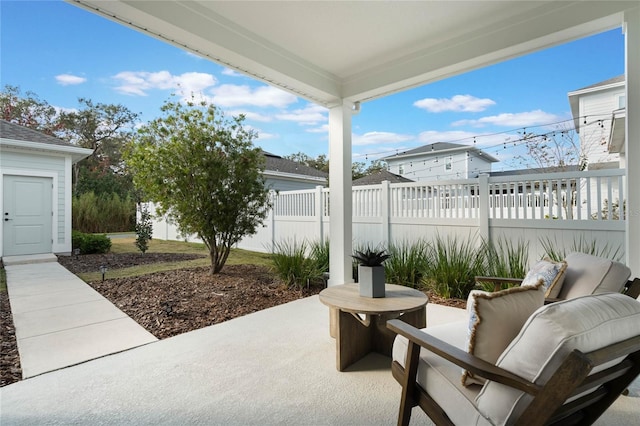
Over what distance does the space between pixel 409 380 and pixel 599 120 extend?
359 inches

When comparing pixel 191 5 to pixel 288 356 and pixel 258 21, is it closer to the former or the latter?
pixel 258 21

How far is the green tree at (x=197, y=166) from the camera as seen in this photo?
4.90 metres

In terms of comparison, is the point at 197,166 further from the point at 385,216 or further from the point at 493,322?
the point at 493,322

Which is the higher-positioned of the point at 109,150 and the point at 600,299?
the point at 109,150

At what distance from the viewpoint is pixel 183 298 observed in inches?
170

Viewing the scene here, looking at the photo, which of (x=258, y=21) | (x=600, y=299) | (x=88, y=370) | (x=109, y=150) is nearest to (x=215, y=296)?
(x=88, y=370)

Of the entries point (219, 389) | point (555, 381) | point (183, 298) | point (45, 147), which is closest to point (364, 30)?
point (555, 381)

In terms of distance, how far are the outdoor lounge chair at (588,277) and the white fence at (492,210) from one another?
2123 mm

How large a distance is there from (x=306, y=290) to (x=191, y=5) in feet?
12.3

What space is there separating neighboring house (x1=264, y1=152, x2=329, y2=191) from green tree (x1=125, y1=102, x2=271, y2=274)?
5.40 m

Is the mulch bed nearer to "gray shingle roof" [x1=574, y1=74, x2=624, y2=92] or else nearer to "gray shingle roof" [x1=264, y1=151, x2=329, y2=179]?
"gray shingle roof" [x1=264, y1=151, x2=329, y2=179]

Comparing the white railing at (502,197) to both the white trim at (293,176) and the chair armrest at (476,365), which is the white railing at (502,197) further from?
the white trim at (293,176)

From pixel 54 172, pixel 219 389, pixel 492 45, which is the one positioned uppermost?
pixel 492 45

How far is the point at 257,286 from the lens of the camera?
4.98 meters
